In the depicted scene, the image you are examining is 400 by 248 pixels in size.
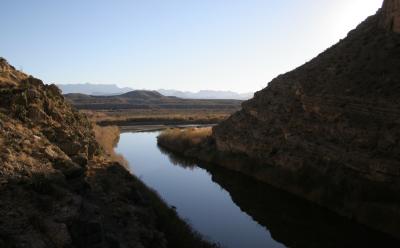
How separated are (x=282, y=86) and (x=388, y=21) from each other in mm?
10038

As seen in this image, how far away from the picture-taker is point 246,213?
2430 centimetres

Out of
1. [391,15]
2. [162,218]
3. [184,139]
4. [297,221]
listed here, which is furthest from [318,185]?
[184,139]

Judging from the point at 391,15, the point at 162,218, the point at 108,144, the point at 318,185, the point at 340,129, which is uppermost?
the point at 391,15

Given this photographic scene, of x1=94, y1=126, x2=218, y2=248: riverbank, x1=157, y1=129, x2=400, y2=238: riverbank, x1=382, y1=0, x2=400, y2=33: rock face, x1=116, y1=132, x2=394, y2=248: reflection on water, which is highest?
x1=382, y1=0, x2=400, y2=33: rock face

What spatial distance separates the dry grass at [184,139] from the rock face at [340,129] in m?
4.62

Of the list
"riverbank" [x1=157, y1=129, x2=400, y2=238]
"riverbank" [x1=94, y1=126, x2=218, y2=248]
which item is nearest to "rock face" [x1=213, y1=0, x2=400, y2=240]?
"riverbank" [x1=157, y1=129, x2=400, y2=238]

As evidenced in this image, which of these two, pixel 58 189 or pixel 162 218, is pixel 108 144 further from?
pixel 58 189

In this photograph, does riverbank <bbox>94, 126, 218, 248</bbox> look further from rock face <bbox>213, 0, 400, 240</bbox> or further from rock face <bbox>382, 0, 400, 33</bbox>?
rock face <bbox>382, 0, 400, 33</bbox>

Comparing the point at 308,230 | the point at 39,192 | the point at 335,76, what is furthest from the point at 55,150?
the point at 335,76

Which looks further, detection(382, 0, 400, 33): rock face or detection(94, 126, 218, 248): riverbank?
detection(382, 0, 400, 33): rock face

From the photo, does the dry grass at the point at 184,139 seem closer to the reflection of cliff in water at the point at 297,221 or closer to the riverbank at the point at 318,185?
the riverbank at the point at 318,185

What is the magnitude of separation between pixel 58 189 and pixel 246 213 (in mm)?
13610

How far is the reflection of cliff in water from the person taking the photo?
1880 cm

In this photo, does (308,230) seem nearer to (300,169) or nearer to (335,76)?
(300,169)
